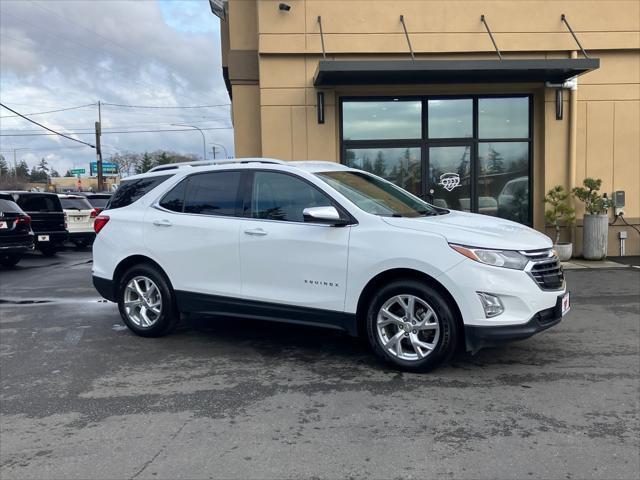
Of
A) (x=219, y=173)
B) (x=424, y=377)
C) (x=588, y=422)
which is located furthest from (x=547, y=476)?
(x=219, y=173)

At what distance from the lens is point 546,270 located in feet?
15.5

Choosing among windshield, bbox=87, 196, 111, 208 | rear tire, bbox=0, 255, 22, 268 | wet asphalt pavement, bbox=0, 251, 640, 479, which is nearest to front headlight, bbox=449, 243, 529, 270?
wet asphalt pavement, bbox=0, 251, 640, 479

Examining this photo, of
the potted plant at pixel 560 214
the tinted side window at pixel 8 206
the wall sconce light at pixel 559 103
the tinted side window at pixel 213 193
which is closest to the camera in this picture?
the tinted side window at pixel 213 193

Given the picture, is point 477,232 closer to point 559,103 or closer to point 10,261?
point 559,103

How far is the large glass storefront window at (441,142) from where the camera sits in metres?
12.0

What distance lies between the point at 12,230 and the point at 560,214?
449 inches

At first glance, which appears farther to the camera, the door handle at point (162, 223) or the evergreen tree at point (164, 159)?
the evergreen tree at point (164, 159)

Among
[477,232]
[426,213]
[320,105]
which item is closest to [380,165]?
[320,105]

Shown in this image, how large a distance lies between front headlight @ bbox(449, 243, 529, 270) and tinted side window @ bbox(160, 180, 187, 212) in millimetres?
3016

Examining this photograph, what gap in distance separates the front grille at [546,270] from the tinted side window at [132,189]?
384 cm

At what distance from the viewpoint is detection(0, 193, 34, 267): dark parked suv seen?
12.0 meters

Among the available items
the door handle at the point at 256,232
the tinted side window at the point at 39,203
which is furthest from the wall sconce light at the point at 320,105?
the tinted side window at the point at 39,203

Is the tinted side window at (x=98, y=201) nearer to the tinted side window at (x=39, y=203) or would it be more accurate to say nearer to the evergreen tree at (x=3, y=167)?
the tinted side window at (x=39, y=203)

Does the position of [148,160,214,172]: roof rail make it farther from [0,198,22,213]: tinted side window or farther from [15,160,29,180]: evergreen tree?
[15,160,29,180]: evergreen tree
